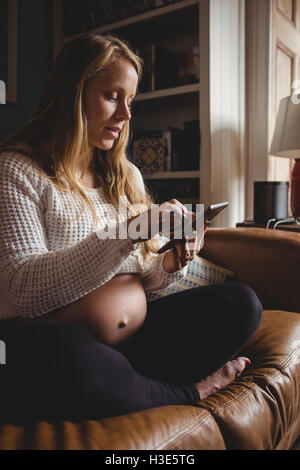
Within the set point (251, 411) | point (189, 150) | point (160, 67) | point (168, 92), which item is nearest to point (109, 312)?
point (251, 411)

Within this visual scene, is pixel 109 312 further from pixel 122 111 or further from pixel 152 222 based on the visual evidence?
pixel 122 111

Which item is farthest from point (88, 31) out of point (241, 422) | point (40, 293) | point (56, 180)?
point (241, 422)

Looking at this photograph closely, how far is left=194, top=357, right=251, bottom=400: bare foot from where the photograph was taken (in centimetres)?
89

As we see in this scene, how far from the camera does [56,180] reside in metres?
0.96

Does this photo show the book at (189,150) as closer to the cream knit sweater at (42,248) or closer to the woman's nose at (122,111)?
the woman's nose at (122,111)

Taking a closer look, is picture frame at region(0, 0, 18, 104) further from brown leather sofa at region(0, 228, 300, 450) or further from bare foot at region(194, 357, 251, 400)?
bare foot at region(194, 357, 251, 400)

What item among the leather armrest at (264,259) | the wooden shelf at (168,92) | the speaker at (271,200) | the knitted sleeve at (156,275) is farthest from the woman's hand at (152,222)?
the wooden shelf at (168,92)

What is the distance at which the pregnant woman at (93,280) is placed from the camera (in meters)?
0.71

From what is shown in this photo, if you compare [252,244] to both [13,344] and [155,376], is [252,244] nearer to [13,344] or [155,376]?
[155,376]

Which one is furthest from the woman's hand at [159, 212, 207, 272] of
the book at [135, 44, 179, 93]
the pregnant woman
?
the book at [135, 44, 179, 93]

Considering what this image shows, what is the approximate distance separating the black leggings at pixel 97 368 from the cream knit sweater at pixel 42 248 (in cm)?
7

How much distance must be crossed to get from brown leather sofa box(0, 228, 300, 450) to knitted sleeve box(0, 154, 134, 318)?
0.23m
